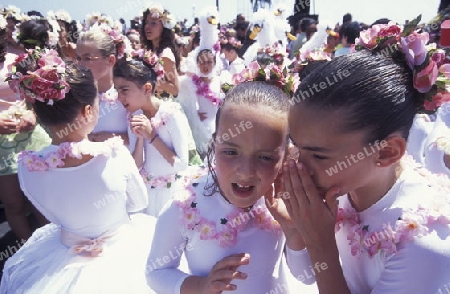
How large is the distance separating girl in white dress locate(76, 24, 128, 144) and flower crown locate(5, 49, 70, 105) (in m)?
0.86

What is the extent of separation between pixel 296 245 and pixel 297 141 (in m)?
0.39

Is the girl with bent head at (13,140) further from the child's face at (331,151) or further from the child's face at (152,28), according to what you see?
the child's face at (331,151)

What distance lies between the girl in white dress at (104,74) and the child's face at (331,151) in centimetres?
203

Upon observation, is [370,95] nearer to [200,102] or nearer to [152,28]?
[152,28]

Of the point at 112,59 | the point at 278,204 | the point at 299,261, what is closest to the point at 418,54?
the point at 278,204

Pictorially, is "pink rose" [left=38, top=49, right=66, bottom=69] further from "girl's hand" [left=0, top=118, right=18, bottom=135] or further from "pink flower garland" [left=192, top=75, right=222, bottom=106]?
"pink flower garland" [left=192, top=75, right=222, bottom=106]

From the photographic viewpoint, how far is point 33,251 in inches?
86.0

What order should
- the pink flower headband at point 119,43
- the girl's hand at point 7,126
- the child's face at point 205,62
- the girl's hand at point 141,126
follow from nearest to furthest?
the girl's hand at point 141,126, the girl's hand at point 7,126, the pink flower headband at point 119,43, the child's face at point 205,62

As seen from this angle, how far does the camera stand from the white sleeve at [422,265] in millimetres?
989

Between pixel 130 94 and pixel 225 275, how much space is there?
1798mm

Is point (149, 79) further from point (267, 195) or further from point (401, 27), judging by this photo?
point (401, 27)

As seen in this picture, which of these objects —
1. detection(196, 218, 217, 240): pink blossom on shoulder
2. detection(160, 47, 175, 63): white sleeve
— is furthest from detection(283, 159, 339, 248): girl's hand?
detection(160, 47, 175, 63): white sleeve

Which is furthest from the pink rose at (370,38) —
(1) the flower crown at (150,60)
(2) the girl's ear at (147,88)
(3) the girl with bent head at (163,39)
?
(3) the girl with bent head at (163,39)

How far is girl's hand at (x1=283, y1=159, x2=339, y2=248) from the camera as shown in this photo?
3.72 feet
